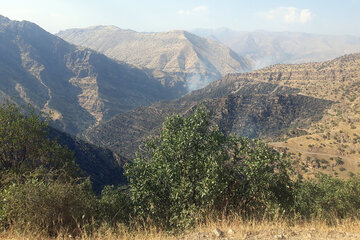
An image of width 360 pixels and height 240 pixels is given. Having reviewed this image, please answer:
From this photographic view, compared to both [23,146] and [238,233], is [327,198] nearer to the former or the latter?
[238,233]

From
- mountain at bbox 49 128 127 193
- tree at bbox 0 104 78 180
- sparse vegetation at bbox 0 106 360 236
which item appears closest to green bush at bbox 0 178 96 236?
sparse vegetation at bbox 0 106 360 236

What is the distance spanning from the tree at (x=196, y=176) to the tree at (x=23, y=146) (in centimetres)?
1065

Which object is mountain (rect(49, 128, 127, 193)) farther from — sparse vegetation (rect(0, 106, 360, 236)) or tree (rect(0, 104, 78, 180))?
sparse vegetation (rect(0, 106, 360, 236))

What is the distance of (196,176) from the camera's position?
14.2 metres

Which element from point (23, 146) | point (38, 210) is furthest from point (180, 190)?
point (23, 146)

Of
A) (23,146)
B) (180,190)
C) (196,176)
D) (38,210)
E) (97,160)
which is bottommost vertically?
(97,160)

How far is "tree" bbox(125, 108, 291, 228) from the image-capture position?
1341cm

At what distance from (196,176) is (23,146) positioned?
19.2m

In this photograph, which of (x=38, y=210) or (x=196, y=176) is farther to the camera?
(x=196, y=176)

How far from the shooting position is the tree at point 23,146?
2102 cm

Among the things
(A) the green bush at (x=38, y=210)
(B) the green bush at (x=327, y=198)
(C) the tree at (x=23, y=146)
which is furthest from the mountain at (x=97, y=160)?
(A) the green bush at (x=38, y=210)

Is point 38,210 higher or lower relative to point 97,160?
higher

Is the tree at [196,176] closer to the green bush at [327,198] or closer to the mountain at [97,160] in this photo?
the green bush at [327,198]

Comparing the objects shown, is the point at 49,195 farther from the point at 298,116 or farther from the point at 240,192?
the point at 298,116
